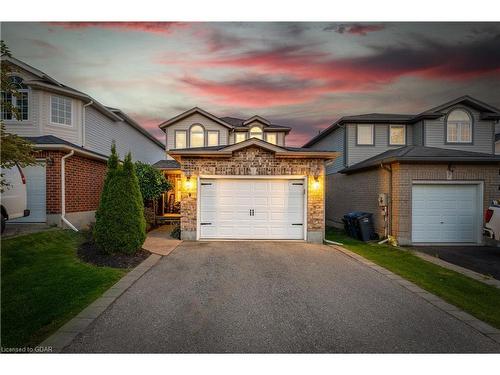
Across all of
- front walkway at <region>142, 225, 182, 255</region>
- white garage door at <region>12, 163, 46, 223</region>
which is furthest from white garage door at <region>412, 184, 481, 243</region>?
white garage door at <region>12, 163, 46, 223</region>

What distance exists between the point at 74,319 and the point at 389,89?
7899mm

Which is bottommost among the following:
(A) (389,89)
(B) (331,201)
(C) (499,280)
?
(C) (499,280)

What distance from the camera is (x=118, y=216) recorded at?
21.1 ft

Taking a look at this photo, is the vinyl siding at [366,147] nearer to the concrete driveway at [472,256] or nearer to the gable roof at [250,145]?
the gable roof at [250,145]

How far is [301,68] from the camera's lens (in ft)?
19.0

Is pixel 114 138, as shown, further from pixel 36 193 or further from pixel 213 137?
pixel 36 193

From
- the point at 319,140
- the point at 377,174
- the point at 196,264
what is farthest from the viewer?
the point at 319,140

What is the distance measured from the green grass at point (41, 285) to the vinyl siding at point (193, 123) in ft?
32.7

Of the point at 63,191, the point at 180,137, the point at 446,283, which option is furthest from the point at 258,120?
the point at 446,283

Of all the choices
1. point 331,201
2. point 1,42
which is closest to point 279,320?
point 1,42

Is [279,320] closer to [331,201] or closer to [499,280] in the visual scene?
[499,280]

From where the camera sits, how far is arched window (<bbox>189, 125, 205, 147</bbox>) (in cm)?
1619

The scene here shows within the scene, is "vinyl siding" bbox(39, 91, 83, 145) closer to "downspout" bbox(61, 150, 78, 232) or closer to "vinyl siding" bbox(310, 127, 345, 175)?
"downspout" bbox(61, 150, 78, 232)

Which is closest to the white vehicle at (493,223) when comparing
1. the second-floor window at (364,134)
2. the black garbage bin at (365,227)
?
the black garbage bin at (365,227)
